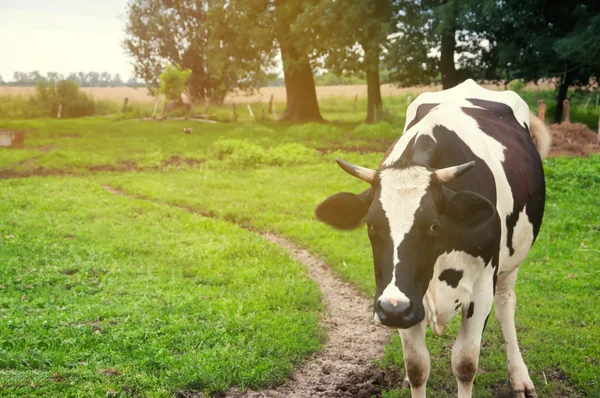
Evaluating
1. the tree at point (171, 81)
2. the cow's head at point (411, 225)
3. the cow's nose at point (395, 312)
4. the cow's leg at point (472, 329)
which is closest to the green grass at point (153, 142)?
the tree at point (171, 81)

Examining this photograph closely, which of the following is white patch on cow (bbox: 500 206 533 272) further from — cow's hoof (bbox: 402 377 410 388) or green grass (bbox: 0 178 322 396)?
green grass (bbox: 0 178 322 396)

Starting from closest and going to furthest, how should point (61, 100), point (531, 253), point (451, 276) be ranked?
point (451, 276)
point (531, 253)
point (61, 100)

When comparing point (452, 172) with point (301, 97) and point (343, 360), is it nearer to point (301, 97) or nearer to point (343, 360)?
point (343, 360)

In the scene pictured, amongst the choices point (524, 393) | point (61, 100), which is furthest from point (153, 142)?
point (524, 393)

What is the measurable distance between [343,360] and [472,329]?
1789mm

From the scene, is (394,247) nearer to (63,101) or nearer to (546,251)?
(546,251)

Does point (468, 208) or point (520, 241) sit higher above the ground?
point (468, 208)

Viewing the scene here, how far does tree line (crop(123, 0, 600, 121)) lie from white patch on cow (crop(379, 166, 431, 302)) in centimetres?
1630

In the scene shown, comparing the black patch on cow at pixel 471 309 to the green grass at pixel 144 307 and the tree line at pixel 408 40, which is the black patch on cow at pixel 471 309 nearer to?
the green grass at pixel 144 307

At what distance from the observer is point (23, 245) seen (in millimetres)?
8844

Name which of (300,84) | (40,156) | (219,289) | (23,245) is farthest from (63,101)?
(219,289)

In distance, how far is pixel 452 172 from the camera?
376cm

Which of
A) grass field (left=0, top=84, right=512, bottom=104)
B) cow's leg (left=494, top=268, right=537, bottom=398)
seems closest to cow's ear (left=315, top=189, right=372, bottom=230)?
cow's leg (left=494, top=268, right=537, bottom=398)

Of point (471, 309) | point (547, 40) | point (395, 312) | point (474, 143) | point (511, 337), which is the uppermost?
point (547, 40)
